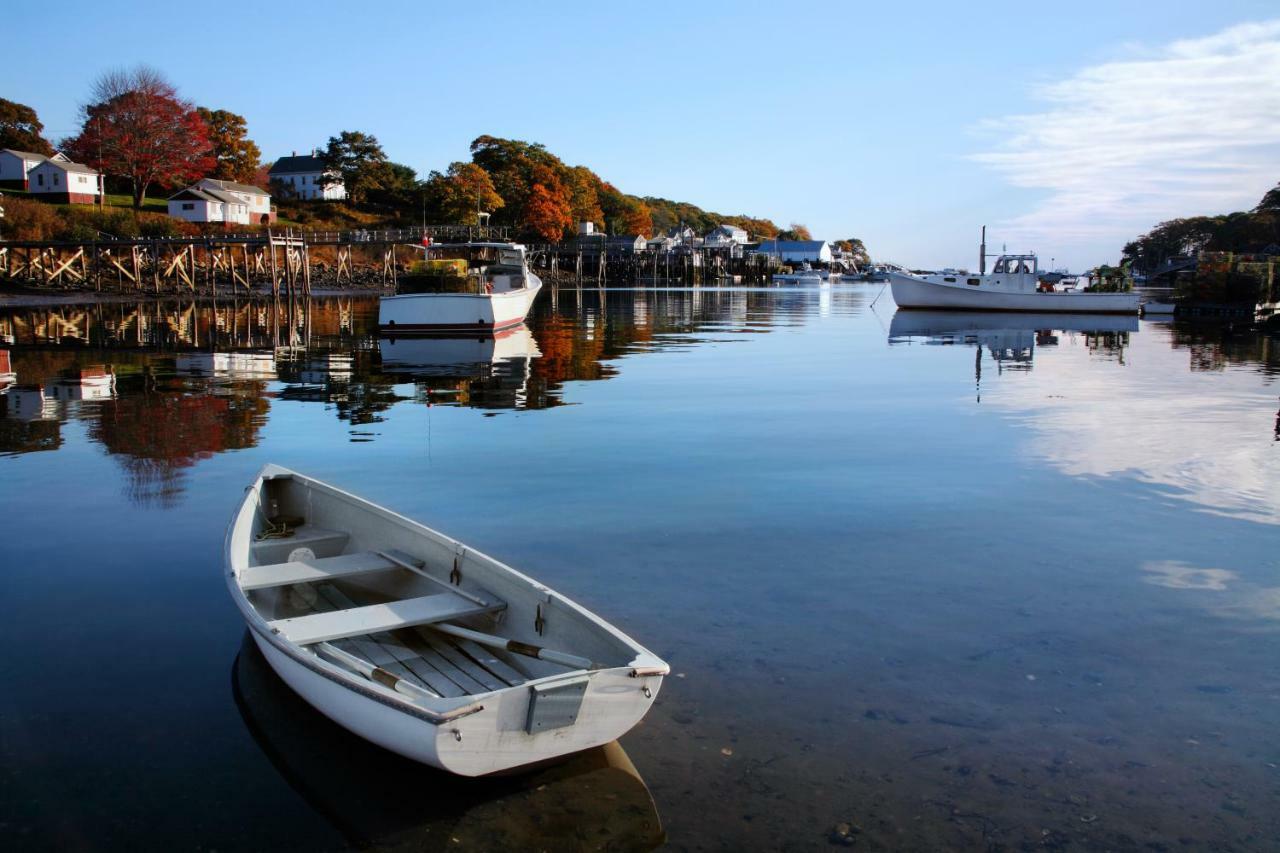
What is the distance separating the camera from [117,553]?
8.34 meters

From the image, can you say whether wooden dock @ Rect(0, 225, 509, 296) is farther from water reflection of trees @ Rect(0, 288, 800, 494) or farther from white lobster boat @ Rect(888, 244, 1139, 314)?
white lobster boat @ Rect(888, 244, 1139, 314)

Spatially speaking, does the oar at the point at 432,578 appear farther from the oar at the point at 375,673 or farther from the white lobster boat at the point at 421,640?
the oar at the point at 375,673

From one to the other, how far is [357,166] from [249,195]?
57.0 feet

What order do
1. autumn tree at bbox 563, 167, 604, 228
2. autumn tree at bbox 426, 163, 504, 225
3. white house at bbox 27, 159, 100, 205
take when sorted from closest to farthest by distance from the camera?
white house at bbox 27, 159, 100, 205 → autumn tree at bbox 426, 163, 504, 225 → autumn tree at bbox 563, 167, 604, 228

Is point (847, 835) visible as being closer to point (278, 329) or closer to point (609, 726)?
point (609, 726)

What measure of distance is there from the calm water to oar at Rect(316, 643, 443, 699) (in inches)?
20.0

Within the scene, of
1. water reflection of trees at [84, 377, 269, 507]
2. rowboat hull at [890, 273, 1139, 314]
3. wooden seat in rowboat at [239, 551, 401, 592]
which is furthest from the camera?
rowboat hull at [890, 273, 1139, 314]

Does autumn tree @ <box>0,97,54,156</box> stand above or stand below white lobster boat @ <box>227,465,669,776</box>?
above

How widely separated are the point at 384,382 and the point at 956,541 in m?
14.6

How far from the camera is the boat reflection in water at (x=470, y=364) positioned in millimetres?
19062

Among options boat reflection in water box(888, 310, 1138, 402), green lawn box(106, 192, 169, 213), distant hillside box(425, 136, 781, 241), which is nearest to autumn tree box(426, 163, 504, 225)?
distant hillside box(425, 136, 781, 241)

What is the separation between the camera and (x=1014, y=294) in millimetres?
50719

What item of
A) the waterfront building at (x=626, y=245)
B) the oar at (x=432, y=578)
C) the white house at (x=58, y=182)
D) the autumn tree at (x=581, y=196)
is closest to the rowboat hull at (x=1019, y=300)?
the oar at (x=432, y=578)

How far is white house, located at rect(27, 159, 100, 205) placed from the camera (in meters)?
72.6
